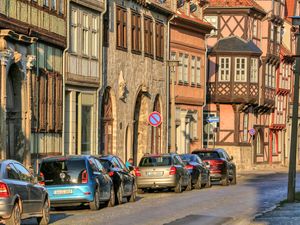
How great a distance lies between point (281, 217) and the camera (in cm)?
2289

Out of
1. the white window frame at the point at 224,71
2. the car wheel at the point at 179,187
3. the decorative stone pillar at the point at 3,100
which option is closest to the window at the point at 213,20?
the white window frame at the point at 224,71

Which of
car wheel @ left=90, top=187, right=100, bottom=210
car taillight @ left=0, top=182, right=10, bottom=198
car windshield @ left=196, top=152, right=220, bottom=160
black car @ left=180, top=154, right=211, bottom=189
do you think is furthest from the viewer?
car windshield @ left=196, top=152, right=220, bottom=160

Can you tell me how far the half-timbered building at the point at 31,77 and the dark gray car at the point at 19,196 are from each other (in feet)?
42.0

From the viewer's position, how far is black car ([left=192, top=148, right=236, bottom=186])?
46.7 m

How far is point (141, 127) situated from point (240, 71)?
1901cm

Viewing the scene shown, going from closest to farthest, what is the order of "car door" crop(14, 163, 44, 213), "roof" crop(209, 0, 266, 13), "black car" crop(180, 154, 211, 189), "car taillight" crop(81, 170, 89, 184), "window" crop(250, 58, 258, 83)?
"car door" crop(14, 163, 44, 213)
"car taillight" crop(81, 170, 89, 184)
"black car" crop(180, 154, 211, 189)
"window" crop(250, 58, 258, 83)
"roof" crop(209, 0, 266, 13)

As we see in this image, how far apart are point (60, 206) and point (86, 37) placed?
1812cm

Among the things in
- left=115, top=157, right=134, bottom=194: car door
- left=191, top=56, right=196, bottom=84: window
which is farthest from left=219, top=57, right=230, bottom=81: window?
left=115, top=157, right=134, bottom=194: car door

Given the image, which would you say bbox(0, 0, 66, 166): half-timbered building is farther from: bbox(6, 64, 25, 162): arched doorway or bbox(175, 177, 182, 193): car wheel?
bbox(175, 177, 182, 193): car wheel

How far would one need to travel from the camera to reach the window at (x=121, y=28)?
5050 centimetres

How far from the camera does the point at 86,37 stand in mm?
46281

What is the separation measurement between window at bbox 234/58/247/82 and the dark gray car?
49961 mm

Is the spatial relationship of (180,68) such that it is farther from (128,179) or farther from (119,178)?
(119,178)

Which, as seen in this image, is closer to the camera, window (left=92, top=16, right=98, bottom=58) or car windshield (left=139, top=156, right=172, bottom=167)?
car windshield (left=139, top=156, right=172, bottom=167)
